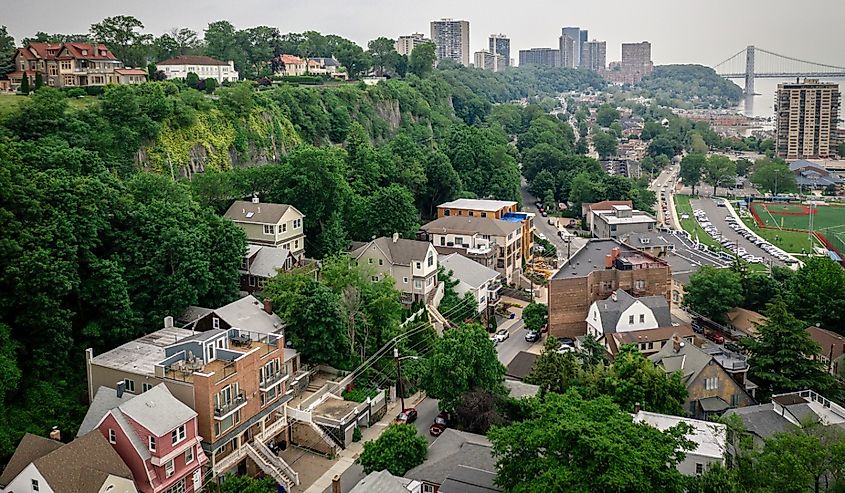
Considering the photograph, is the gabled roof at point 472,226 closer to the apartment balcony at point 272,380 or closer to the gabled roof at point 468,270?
the gabled roof at point 468,270

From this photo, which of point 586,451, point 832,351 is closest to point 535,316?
point 832,351

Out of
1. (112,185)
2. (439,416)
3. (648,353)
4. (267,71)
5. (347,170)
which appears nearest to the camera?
(439,416)

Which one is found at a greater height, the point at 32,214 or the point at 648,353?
the point at 32,214

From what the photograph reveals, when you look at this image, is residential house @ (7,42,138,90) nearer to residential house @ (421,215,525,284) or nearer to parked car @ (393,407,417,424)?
residential house @ (421,215,525,284)

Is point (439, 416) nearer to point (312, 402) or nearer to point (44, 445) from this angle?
point (312, 402)

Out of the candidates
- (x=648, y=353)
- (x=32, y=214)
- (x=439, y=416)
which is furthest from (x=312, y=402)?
(x=648, y=353)

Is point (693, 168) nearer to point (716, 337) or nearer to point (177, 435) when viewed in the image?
point (716, 337)

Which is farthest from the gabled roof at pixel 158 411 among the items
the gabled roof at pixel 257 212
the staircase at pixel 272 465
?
the gabled roof at pixel 257 212
